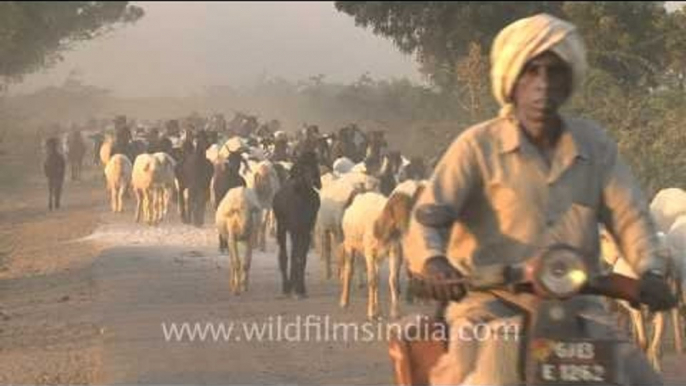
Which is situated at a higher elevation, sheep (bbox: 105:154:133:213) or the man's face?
the man's face

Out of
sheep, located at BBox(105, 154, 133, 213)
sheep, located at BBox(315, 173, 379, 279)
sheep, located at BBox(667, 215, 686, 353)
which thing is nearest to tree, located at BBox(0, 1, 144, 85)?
sheep, located at BBox(105, 154, 133, 213)

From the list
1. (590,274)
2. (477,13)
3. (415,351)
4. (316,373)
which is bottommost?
(316,373)

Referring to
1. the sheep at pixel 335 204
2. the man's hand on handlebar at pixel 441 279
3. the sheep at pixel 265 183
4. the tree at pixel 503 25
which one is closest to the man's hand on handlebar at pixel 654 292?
the man's hand on handlebar at pixel 441 279

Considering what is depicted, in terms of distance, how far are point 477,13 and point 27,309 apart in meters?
21.1

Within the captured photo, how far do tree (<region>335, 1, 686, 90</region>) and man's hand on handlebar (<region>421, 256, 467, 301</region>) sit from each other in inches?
818

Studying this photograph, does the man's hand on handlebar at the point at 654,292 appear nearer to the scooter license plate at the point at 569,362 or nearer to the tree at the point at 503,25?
the scooter license plate at the point at 569,362

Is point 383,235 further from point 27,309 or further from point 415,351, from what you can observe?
point 415,351

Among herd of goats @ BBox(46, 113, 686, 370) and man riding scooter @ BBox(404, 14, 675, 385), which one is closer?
man riding scooter @ BBox(404, 14, 675, 385)

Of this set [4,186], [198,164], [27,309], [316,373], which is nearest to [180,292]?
[27,309]

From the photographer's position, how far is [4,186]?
37344 mm

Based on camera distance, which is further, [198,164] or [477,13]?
[477,13]

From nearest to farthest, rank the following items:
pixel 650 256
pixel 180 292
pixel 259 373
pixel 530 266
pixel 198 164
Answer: pixel 530 266 < pixel 650 256 < pixel 259 373 < pixel 180 292 < pixel 198 164

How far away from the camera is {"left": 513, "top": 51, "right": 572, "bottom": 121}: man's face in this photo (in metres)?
4.05
